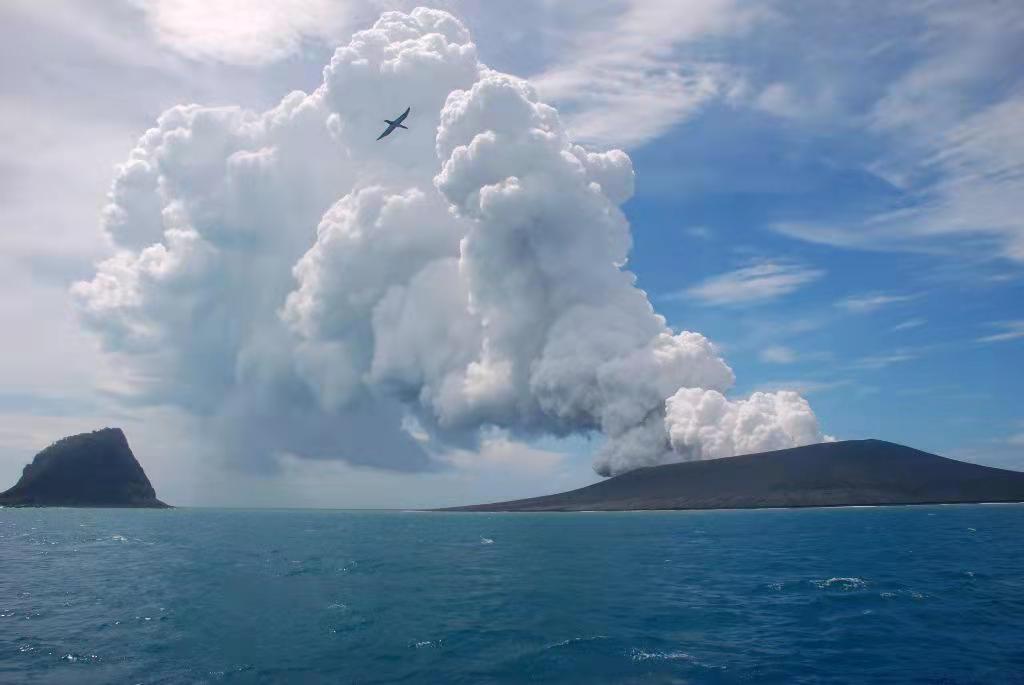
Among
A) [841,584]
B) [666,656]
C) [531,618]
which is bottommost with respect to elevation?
[666,656]

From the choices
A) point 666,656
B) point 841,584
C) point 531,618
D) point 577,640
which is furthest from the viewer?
point 841,584

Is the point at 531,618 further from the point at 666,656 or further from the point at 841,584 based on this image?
the point at 841,584

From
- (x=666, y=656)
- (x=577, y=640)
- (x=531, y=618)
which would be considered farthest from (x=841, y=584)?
(x=577, y=640)

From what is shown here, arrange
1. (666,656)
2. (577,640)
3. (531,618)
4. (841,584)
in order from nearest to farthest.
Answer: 1. (666,656)
2. (577,640)
3. (531,618)
4. (841,584)

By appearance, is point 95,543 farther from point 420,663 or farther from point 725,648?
point 725,648

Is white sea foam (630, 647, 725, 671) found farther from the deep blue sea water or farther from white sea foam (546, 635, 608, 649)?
white sea foam (546, 635, 608, 649)

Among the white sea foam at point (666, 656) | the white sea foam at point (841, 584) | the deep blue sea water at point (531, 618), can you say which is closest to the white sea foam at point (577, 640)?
the deep blue sea water at point (531, 618)

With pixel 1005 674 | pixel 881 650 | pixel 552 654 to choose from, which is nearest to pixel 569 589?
pixel 552 654

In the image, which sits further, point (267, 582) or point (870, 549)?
point (870, 549)

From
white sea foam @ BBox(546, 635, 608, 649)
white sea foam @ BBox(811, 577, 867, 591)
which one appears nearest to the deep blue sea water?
white sea foam @ BBox(546, 635, 608, 649)
